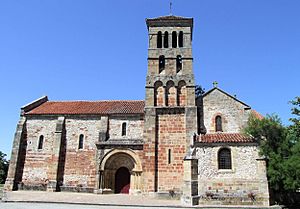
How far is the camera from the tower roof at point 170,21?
2584cm

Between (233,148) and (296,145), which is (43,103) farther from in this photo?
(296,145)

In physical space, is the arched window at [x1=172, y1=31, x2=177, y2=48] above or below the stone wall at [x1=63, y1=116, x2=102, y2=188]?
above

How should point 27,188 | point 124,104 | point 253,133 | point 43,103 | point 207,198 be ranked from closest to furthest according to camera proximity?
point 207,198 < point 253,133 < point 27,188 < point 124,104 < point 43,103

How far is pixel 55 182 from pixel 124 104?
10511 mm

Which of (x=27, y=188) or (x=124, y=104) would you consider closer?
(x=27, y=188)

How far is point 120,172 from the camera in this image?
24625mm

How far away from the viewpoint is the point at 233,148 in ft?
60.5

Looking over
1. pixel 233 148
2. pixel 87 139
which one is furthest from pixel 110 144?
pixel 233 148

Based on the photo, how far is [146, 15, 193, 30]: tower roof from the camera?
A: 25.8m

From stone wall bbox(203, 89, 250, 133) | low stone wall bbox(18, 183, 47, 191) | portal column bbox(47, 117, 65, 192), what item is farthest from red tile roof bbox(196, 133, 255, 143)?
low stone wall bbox(18, 183, 47, 191)

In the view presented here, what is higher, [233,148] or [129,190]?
[233,148]

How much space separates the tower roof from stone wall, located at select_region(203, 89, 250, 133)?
25.1ft

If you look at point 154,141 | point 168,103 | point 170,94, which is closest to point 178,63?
point 170,94

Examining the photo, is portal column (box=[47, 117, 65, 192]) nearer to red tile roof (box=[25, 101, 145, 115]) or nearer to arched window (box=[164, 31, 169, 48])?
red tile roof (box=[25, 101, 145, 115])
